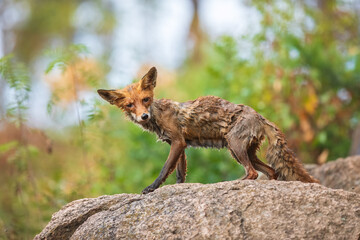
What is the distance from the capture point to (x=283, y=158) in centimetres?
545

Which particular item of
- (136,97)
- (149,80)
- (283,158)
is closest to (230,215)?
(283,158)

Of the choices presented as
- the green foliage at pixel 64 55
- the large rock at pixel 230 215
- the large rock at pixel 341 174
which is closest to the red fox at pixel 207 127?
the large rock at pixel 230 215

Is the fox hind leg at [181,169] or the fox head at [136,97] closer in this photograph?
the fox head at [136,97]

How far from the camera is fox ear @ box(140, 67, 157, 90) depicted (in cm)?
556

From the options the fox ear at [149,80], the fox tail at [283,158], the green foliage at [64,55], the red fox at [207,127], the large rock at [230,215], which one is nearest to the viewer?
the large rock at [230,215]

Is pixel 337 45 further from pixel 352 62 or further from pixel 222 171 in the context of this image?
pixel 222 171

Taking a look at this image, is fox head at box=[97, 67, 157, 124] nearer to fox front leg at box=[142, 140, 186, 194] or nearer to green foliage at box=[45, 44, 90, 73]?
fox front leg at box=[142, 140, 186, 194]

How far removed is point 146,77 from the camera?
18.2 feet

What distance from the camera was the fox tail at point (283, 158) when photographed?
5.44m

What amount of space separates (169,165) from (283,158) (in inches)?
55.8

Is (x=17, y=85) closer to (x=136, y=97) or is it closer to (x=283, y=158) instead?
(x=136, y=97)

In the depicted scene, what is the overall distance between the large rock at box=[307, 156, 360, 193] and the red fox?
1403 mm

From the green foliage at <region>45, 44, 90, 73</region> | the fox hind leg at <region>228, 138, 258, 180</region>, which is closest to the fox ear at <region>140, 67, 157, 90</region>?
the fox hind leg at <region>228, 138, 258, 180</region>

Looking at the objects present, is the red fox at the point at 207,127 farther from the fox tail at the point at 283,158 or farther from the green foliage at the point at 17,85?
the green foliage at the point at 17,85
